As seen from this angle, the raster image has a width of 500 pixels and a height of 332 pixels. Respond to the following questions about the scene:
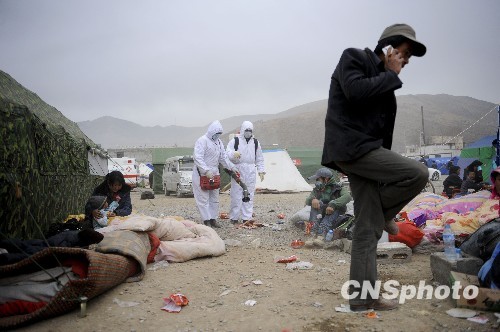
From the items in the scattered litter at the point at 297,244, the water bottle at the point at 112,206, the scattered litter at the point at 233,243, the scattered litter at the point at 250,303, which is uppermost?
the water bottle at the point at 112,206

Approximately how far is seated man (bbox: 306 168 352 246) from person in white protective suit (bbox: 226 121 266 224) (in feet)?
6.17

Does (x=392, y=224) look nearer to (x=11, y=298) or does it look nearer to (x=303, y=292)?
(x=303, y=292)

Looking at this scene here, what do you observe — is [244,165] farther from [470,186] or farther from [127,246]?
[470,186]

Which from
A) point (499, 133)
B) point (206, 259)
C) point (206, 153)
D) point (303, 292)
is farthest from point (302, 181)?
point (303, 292)

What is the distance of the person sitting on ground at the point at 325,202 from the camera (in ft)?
17.9

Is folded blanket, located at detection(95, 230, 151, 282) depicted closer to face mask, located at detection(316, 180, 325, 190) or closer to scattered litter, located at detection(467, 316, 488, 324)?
scattered litter, located at detection(467, 316, 488, 324)

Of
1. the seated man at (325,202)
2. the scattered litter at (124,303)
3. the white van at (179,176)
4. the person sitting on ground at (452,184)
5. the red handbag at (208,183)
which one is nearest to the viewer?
the scattered litter at (124,303)

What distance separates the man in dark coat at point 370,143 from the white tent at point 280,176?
14.5m

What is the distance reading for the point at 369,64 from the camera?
2.40 meters

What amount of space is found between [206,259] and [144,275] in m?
0.96

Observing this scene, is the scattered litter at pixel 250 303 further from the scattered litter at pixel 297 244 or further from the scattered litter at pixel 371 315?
the scattered litter at pixel 297 244

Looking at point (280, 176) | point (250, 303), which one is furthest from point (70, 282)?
point (280, 176)

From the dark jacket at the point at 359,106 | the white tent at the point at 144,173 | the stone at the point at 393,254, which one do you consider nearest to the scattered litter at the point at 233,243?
the stone at the point at 393,254

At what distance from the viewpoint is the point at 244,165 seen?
7.71 metres
